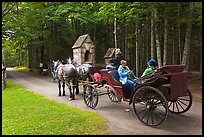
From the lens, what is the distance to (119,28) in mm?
22688

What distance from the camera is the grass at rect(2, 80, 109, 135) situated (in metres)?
6.07

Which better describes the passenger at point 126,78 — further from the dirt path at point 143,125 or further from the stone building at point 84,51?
the stone building at point 84,51

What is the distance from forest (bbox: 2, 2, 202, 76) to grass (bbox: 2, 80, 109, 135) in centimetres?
618

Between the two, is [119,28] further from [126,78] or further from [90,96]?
[126,78]

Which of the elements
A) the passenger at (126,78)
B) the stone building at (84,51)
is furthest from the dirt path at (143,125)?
the stone building at (84,51)

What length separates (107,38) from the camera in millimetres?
27688

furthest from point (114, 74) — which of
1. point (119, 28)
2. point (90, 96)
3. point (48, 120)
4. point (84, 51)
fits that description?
point (119, 28)

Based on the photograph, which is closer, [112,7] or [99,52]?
[112,7]

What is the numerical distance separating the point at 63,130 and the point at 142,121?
1995mm

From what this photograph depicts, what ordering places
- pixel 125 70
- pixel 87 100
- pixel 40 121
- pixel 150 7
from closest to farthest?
pixel 40 121
pixel 125 70
pixel 87 100
pixel 150 7

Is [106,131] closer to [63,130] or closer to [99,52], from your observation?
[63,130]

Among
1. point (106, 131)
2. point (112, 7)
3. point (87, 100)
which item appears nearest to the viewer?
point (106, 131)

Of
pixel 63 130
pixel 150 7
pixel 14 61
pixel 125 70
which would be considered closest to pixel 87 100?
pixel 125 70

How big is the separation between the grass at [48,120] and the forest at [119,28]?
618cm
